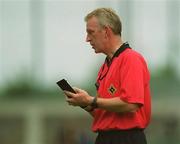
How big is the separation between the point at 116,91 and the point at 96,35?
46cm

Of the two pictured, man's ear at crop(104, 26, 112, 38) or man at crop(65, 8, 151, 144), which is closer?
man at crop(65, 8, 151, 144)

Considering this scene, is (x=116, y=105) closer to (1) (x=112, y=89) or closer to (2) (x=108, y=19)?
(1) (x=112, y=89)

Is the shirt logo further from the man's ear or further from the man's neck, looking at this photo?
the man's ear

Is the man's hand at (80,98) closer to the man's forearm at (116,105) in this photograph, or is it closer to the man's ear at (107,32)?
the man's forearm at (116,105)

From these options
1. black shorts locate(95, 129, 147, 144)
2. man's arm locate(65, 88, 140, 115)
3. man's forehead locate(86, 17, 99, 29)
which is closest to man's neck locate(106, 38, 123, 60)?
man's forehead locate(86, 17, 99, 29)

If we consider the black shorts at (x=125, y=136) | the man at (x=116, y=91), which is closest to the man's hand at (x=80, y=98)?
the man at (x=116, y=91)

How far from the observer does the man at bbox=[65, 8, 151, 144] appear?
23.4 ft

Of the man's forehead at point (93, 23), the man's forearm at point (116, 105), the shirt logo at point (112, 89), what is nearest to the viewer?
the man's forearm at point (116, 105)

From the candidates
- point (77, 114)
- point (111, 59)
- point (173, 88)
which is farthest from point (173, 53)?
point (111, 59)

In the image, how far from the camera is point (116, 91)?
725 cm

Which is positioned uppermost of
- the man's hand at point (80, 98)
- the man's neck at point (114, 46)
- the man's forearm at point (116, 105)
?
the man's neck at point (114, 46)

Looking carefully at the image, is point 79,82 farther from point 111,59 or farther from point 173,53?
point 111,59

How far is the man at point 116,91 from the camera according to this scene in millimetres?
7137

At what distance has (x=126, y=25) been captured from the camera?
29328 millimetres
